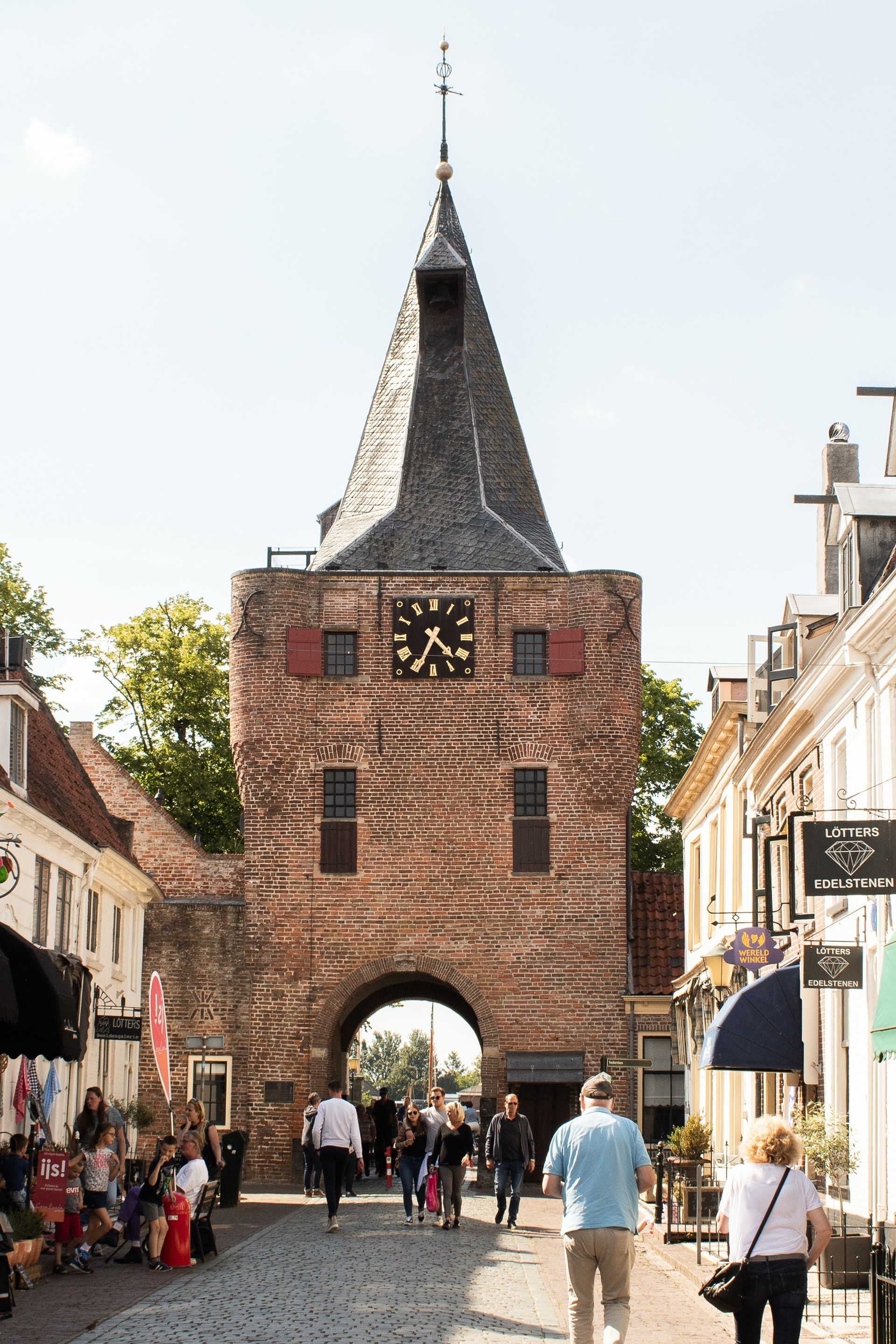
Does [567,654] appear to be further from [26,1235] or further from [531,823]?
[26,1235]

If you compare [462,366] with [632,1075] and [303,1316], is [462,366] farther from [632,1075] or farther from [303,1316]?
[303,1316]

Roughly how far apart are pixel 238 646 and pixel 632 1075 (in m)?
11.7

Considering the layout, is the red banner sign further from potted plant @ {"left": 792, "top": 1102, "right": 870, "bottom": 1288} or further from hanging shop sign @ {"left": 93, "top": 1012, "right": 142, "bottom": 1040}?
hanging shop sign @ {"left": 93, "top": 1012, "right": 142, "bottom": 1040}

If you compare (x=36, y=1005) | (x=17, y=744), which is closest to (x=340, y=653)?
(x=17, y=744)

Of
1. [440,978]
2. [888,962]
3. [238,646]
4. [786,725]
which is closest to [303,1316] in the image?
[888,962]

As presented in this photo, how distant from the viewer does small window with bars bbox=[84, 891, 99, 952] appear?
29609 mm

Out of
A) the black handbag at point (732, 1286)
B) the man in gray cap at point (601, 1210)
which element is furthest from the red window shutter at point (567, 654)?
the black handbag at point (732, 1286)

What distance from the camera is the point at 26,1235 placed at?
48.2 ft

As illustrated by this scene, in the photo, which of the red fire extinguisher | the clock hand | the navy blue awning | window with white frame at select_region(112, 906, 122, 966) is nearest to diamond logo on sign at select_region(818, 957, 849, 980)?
the navy blue awning

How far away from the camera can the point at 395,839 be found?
33812 mm

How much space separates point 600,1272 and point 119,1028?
17997 mm

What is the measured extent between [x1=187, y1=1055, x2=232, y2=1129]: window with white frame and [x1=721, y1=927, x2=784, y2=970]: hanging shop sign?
16.1 meters

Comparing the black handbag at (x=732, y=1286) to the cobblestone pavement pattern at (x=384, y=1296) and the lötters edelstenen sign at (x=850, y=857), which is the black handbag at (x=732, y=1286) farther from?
the lötters edelstenen sign at (x=850, y=857)

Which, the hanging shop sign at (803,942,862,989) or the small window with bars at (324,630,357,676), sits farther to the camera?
the small window with bars at (324,630,357,676)
